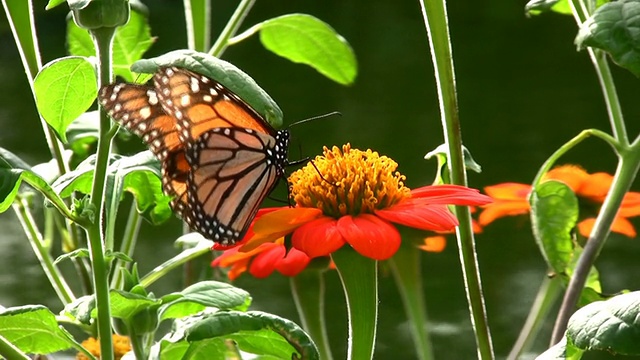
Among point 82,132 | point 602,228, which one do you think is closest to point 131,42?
point 82,132

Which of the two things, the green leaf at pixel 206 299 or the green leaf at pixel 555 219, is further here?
the green leaf at pixel 555 219

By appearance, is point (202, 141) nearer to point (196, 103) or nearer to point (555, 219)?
point (196, 103)

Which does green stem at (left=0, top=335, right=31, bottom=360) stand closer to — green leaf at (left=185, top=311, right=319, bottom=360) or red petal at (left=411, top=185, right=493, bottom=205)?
green leaf at (left=185, top=311, right=319, bottom=360)

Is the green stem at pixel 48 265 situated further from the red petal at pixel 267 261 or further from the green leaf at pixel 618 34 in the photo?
the green leaf at pixel 618 34

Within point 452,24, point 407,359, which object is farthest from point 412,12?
point 407,359

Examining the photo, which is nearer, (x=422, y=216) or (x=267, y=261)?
(x=422, y=216)

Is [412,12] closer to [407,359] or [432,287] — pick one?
[432,287]

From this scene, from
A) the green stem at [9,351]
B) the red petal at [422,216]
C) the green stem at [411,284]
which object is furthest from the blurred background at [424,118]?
the green stem at [9,351]
